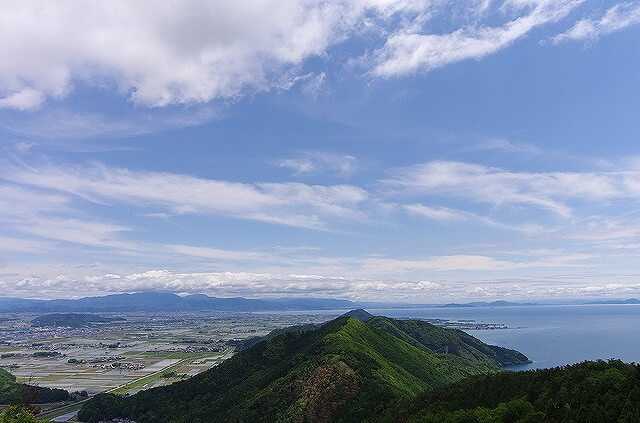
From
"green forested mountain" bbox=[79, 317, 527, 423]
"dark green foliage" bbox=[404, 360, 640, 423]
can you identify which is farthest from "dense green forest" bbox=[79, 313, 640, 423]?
"green forested mountain" bbox=[79, 317, 527, 423]

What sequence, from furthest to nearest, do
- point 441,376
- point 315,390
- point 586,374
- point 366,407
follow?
1. point 441,376
2. point 315,390
3. point 366,407
4. point 586,374

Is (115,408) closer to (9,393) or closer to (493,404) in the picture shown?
(9,393)

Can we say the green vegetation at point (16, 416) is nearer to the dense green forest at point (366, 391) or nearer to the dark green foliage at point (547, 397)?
the dark green foliage at point (547, 397)

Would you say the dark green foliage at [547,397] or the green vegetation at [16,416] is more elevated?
the dark green foliage at [547,397]

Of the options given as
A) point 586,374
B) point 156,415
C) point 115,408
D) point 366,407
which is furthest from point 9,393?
point 586,374

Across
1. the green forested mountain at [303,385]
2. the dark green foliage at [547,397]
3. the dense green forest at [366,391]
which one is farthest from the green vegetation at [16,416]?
the green forested mountain at [303,385]

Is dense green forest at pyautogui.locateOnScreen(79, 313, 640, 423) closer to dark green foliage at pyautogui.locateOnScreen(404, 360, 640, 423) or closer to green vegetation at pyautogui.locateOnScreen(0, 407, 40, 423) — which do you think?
dark green foliage at pyautogui.locateOnScreen(404, 360, 640, 423)
